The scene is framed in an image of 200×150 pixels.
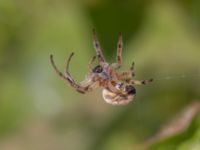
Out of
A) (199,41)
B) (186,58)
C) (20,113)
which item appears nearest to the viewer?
(199,41)

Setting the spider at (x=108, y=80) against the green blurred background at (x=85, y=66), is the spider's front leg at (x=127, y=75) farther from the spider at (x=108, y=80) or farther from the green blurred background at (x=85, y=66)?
the green blurred background at (x=85, y=66)

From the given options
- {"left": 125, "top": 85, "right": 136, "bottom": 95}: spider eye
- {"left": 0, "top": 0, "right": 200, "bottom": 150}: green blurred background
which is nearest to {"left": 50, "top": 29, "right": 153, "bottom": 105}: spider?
{"left": 125, "top": 85, "right": 136, "bottom": 95}: spider eye

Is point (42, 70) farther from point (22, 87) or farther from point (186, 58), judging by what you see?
point (186, 58)

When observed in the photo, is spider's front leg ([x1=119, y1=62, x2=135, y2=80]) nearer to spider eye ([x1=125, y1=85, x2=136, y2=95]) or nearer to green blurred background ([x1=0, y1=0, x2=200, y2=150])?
spider eye ([x1=125, y1=85, x2=136, y2=95])

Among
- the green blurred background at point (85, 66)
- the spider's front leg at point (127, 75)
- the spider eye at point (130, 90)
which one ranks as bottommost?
the spider eye at point (130, 90)

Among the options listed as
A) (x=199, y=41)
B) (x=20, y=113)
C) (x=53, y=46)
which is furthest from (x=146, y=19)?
(x=20, y=113)

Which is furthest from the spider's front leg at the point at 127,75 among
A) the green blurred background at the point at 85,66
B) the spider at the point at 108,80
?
the green blurred background at the point at 85,66

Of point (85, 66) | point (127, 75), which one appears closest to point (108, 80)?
point (127, 75)

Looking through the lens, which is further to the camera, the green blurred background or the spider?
the green blurred background

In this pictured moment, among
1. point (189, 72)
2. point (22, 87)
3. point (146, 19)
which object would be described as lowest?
point (189, 72)
